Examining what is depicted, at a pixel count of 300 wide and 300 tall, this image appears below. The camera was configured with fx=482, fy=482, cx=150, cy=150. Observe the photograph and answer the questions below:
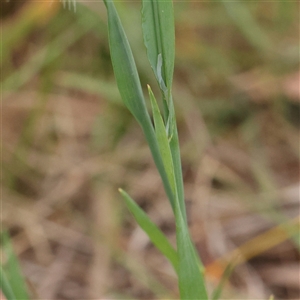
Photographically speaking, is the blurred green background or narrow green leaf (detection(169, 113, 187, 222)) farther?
the blurred green background

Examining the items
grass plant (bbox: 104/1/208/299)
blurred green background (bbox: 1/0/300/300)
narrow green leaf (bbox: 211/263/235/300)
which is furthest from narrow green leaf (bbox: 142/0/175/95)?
blurred green background (bbox: 1/0/300/300)

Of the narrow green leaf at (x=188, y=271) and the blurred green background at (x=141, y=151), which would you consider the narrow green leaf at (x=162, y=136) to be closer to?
the narrow green leaf at (x=188, y=271)

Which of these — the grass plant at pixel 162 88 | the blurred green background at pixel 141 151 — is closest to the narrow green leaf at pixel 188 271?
the grass plant at pixel 162 88

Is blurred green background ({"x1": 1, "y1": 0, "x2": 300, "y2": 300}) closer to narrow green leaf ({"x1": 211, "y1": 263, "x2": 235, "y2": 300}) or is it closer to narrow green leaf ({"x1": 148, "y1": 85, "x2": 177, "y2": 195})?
narrow green leaf ({"x1": 211, "y1": 263, "x2": 235, "y2": 300})

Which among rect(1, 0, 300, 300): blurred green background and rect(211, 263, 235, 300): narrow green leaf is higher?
rect(211, 263, 235, 300): narrow green leaf

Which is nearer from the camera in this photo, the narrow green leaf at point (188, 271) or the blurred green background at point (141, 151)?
the narrow green leaf at point (188, 271)

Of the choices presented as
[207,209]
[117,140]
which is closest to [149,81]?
[117,140]

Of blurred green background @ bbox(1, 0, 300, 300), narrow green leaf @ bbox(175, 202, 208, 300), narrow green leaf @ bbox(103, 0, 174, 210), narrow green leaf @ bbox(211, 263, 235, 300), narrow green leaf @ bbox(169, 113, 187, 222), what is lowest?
blurred green background @ bbox(1, 0, 300, 300)
